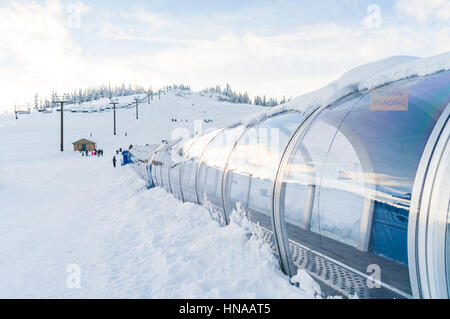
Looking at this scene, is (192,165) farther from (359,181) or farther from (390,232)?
(390,232)

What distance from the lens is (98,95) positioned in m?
194

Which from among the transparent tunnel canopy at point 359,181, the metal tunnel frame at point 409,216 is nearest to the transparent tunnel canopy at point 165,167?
the metal tunnel frame at point 409,216

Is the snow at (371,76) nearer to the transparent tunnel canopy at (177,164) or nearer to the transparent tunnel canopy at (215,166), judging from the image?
the transparent tunnel canopy at (215,166)

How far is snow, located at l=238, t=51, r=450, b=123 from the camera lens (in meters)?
3.09

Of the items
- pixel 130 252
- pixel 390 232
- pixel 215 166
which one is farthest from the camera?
pixel 215 166

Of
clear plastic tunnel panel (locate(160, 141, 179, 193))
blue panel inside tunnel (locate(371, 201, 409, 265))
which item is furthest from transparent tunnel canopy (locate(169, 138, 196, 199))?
blue panel inside tunnel (locate(371, 201, 409, 265))

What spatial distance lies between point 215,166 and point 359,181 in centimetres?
404

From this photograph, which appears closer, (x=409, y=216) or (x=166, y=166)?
(x=409, y=216)

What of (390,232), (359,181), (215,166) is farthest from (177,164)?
(390,232)

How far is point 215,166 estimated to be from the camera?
6.82m

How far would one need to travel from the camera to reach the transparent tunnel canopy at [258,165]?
4484 millimetres

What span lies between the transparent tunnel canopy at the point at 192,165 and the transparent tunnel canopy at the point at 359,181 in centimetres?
428

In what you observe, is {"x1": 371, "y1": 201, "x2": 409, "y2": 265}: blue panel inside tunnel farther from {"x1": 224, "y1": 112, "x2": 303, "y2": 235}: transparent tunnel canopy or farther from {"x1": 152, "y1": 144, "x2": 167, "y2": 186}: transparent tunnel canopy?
{"x1": 152, "y1": 144, "x2": 167, "y2": 186}: transparent tunnel canopy
